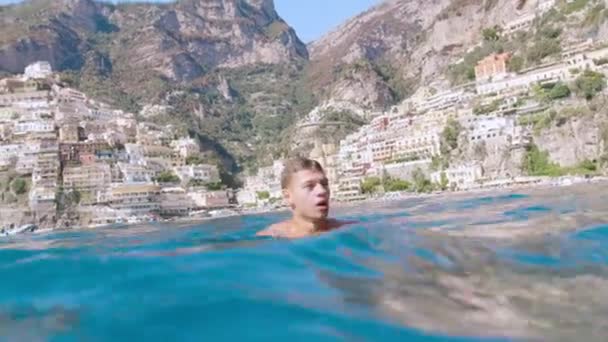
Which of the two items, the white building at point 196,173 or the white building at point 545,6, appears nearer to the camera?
the white building at point 196,173

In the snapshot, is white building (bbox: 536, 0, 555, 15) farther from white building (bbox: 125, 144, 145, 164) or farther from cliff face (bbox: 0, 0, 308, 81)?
cliff face (bbox: 0, 0, 308, 81)

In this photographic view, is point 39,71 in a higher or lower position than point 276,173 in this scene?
higher

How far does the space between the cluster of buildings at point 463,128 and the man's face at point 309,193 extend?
4709 cm

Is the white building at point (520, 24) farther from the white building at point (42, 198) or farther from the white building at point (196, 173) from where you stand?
the white building at point (42, 198)

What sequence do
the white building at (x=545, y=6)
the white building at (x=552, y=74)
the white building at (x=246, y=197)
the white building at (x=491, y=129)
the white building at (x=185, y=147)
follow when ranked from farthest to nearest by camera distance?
1. the white building at (x=185, y=147)
2. the white building at (x=545, y=6)
3. the white building at (x=246, y=197)
4. the white building at (x=552, y=74)
5. the white building at (x=491, y=129)

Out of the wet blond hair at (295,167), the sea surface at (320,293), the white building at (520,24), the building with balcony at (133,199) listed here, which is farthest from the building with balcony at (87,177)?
the sea surface at (320,293)

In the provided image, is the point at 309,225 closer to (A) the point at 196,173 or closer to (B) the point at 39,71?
(A) the point at 196,173

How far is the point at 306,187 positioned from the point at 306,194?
55mm

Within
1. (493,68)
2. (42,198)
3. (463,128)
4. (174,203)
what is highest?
(493,68)

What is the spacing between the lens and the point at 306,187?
15.1 ft

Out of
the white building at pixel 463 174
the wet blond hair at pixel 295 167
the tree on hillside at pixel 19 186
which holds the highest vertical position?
the tree on hillside at pixel 19 186

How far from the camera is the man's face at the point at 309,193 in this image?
4.59m

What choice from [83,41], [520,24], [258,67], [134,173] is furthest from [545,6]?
[83,41]

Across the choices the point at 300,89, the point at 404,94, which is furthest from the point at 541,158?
the point at 300,89
